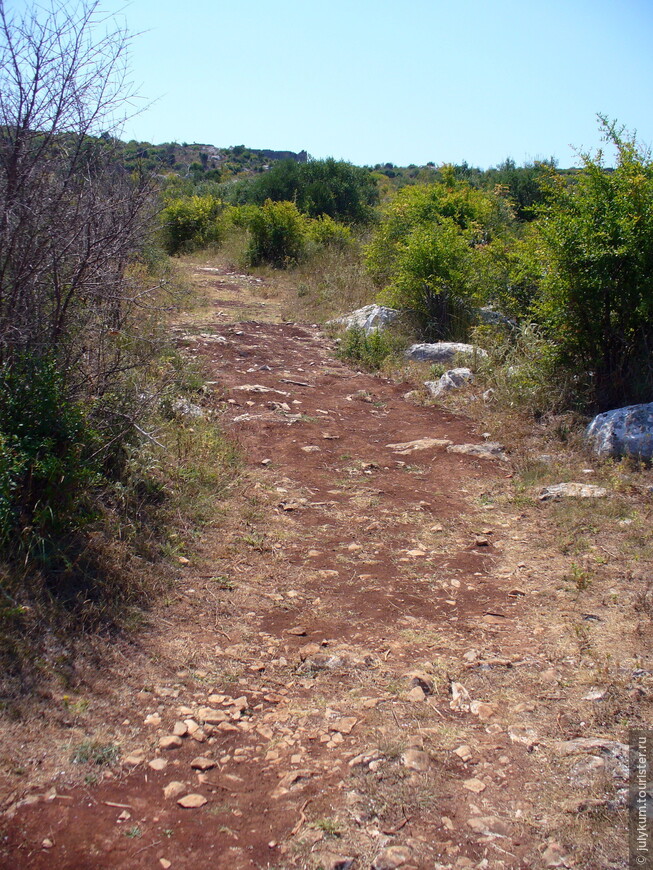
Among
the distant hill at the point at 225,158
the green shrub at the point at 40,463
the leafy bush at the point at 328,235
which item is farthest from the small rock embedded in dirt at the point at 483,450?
the distant hill at the point at 225,158

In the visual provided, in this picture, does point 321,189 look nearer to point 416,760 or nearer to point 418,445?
point 418,445

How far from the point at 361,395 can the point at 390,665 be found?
4727 mm

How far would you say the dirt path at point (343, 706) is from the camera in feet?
6.39

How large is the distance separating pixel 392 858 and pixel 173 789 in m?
0.74

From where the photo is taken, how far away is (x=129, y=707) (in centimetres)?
256

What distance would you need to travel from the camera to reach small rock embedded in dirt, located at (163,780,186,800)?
2.15 meters

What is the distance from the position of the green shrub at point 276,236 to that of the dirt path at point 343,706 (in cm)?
1114

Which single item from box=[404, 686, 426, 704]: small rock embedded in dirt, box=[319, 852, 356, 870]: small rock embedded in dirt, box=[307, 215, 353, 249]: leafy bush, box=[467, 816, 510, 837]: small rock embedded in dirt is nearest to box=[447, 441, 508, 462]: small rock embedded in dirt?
box=[404, 686, 426, 704]: small rock embedded in dirt

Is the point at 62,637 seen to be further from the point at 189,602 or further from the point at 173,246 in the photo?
the point at 173,246

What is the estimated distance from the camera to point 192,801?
212 cm

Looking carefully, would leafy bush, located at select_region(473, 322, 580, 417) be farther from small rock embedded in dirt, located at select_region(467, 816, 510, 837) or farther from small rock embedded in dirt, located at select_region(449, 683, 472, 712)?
small rock embedded in dirt, located at select_region(467, 816, 510, 837)

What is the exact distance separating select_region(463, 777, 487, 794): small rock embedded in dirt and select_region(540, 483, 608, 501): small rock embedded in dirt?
2.78 meters

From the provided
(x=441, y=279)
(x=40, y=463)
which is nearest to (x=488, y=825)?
(x=40, y=463)

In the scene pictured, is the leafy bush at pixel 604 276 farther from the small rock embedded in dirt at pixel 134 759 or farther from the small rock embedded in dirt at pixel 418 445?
the small rock embedded in dirt at pixel 134 759
